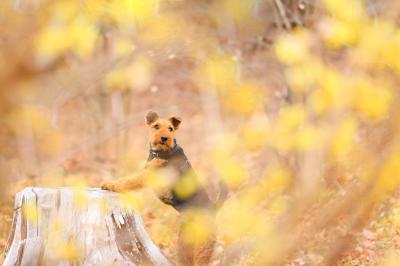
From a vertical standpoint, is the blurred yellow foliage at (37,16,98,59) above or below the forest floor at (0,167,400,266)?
above

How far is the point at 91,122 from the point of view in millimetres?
16500

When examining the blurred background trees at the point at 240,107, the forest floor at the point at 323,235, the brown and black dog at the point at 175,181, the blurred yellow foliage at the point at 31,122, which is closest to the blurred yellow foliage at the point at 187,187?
the brown and black dog at the point at 175,181

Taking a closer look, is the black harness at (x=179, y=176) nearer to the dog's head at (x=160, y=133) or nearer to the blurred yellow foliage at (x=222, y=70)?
the dog's head at (x=160, y=133)

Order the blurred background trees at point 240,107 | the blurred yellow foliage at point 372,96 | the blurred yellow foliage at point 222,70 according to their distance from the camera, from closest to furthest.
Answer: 1. the blurred background trees at point 240,107
2. the blurred yellow foliage at point 372,96
3. the blurred yellow foliage at point 222,70

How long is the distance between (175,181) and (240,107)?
7539 mm

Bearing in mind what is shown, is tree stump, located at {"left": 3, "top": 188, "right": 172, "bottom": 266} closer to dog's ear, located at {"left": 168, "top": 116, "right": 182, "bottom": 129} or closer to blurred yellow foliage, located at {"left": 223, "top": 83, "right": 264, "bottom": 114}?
dog's ear, located at {"left": 168, "top": 116, "right": 182, "bottom": 129}

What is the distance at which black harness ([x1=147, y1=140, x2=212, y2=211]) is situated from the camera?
5.40 metres

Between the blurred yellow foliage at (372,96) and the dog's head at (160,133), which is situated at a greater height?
the dog's head at (160,133)

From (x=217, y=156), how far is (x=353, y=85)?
5.03 meters

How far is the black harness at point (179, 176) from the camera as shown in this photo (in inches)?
213

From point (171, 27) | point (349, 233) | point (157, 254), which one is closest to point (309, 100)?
point (171, 27)

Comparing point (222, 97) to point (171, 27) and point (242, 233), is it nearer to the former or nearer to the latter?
point (171, 27)

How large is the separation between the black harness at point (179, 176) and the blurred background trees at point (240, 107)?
0.21 m

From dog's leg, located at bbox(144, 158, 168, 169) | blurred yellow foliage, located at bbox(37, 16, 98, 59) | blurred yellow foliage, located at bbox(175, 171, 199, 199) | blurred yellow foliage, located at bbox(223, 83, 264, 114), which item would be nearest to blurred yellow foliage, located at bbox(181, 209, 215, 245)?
blurred yellow foliage, located at bbox(175, 171, 199, 199)
